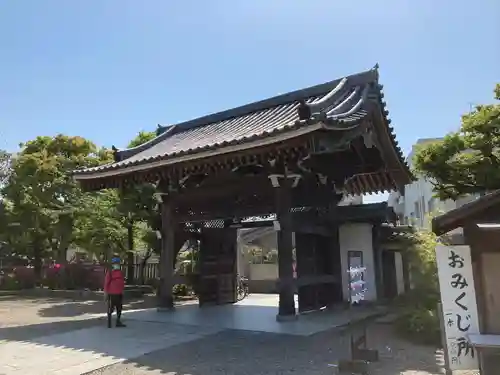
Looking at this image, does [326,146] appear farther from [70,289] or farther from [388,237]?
[70,289]

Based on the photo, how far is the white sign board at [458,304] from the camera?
419 centimetres

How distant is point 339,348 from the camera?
7023mm

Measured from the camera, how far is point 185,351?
6.92 metres

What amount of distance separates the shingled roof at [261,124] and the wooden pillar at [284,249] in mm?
1360

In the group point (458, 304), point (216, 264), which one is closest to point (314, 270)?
point (216, 264)

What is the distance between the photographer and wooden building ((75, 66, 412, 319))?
344 inches

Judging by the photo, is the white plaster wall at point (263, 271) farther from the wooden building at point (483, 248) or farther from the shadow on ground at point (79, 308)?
the wooden building at point (483, 248)

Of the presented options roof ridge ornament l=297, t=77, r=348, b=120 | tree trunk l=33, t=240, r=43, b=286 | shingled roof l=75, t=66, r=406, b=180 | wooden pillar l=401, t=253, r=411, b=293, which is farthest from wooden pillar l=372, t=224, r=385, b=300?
tree trunk l=33, t=240, r=43, b=286

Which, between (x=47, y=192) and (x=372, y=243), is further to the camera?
(x=47, y=192)

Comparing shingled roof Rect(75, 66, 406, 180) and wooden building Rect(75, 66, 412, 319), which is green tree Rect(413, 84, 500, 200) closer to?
wooden building Rect(75, 66, 412, 319)

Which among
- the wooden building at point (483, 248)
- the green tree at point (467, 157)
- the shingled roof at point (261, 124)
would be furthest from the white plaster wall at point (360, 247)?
the wooden building at point (483, 248)

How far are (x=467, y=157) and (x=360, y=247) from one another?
3.88 m

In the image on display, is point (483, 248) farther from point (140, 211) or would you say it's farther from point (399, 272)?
point (140, 211)

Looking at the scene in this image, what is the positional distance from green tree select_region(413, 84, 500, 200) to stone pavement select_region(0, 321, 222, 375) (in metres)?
8.16
